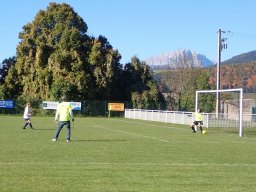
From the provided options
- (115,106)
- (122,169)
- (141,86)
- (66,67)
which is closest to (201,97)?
(115,106)

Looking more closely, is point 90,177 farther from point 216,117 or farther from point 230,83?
point 230,83

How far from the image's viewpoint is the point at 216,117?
39.5 m

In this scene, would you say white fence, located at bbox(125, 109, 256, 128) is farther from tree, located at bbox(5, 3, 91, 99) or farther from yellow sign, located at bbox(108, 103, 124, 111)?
tree, located at bbox(5, 3, 91, 99)

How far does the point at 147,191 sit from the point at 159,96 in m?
60.0

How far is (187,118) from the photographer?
44375mm

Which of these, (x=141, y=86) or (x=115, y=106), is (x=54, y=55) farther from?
(x=141, y=86)

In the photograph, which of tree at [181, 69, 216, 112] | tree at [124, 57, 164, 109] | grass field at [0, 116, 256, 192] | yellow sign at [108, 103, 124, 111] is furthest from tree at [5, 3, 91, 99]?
grass field at [0, 116, 256, 192]

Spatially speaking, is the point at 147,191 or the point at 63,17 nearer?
the point at 147,191

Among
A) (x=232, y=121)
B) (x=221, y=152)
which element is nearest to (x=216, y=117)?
(x=232, y=121)

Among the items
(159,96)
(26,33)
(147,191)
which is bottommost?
(147,191)

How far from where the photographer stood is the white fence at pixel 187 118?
128ft

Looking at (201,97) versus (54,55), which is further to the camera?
(54,55)

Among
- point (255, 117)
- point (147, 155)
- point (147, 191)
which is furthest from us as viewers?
point (255, 117)

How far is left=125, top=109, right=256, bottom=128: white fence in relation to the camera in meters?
39.1
